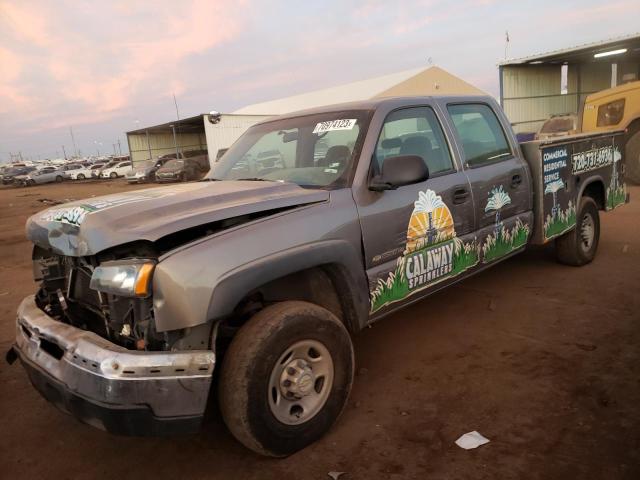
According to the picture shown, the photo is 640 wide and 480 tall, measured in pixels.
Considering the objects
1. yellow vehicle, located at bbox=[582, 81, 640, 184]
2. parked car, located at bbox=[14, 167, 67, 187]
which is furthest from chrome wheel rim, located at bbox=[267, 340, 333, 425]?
parked car, located at bbox=[14, 167, 67, 187]

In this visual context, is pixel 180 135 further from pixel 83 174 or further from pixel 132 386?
pixel 132 386

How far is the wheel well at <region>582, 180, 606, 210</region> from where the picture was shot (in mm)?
5449

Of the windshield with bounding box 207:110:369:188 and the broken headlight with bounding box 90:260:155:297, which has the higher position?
the windshield with bounding box 207:110:369:188

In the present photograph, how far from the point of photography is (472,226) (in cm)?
372

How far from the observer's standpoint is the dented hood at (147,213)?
230cm

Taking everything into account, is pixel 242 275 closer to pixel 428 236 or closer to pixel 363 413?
pixel 363 413

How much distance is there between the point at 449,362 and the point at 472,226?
3.38 ft

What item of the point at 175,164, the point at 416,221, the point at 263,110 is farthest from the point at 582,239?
the point at 263,110

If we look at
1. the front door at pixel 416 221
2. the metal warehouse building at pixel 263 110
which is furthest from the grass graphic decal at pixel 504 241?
the metal warehouse building at pixel 263 110

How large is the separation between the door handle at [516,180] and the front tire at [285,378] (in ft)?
7.65

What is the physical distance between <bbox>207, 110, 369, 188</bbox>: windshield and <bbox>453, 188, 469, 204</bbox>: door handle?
88 cm

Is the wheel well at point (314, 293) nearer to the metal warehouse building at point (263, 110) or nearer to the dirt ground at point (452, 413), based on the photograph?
the dirt ground at point (452, 413)

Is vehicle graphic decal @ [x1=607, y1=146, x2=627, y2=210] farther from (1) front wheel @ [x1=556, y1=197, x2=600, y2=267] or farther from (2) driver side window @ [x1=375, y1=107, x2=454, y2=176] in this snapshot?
(2) driver side window @ [x1=375, y1=107, x2=454, y2=176]

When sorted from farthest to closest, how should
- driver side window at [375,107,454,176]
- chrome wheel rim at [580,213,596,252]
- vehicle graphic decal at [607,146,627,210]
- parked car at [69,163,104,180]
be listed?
1. parked car at [69,163,104,180]
2. vehicle graphic decal at [607,146,627,210]
3. chrome wheel rim at [580,213,596,252]
4. driver side window at [375,107,454,176]
